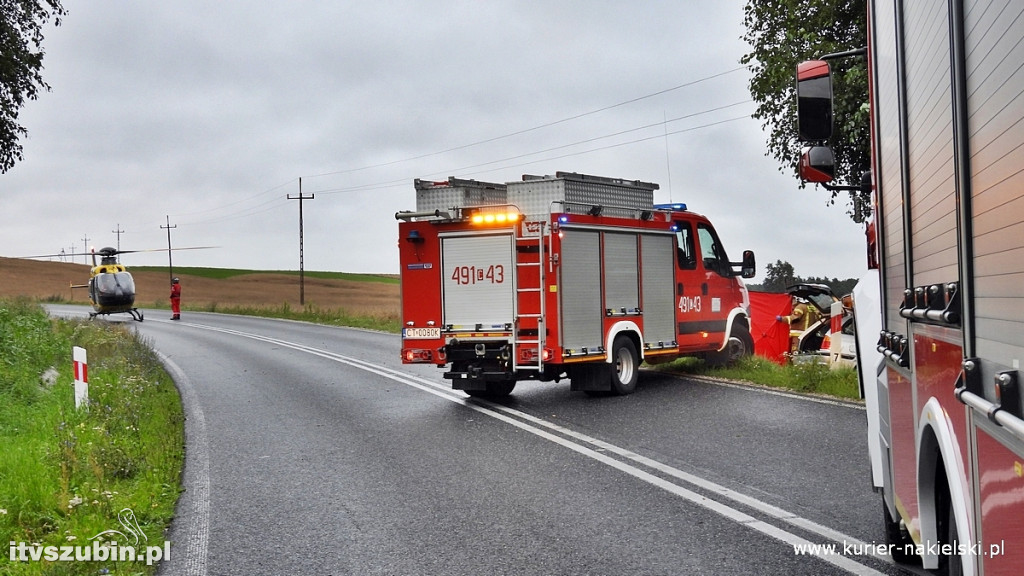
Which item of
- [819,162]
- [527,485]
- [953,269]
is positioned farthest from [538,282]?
[953,269]

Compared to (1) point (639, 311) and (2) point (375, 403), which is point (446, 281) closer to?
(2) point (375, 403)

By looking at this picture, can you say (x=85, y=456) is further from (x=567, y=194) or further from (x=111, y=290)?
(x=111, y=290)

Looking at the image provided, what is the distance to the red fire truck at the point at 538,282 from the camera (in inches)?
466

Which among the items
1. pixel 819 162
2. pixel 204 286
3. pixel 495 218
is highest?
pixel 204 286

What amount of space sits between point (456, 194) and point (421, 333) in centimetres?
195

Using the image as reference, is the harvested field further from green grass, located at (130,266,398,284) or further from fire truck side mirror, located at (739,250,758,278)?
fire truck side mirror, located at (739,250,758,278)

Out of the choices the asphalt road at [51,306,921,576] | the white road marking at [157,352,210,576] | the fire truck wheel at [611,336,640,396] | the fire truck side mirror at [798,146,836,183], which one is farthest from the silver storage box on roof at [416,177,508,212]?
the fire truck side mirror at [798,146,836,183]

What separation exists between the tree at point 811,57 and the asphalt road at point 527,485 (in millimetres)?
6151

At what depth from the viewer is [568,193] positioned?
1199cm

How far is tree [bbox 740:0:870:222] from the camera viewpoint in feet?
53.2

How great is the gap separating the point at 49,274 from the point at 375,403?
9713 centimetres

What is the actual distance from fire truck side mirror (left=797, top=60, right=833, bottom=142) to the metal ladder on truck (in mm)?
6865

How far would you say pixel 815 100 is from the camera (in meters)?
4.99

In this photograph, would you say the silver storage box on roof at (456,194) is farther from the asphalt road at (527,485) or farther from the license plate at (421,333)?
the asphalt road at (527,485)
